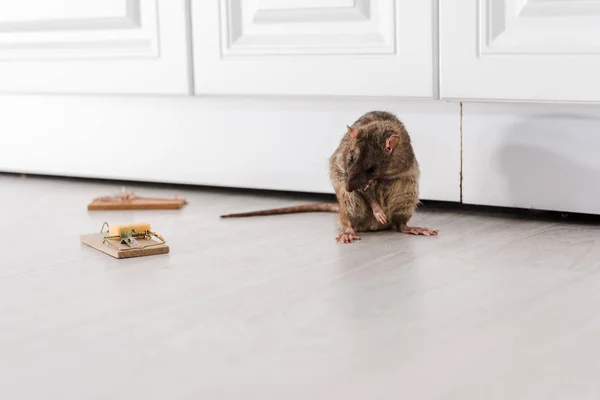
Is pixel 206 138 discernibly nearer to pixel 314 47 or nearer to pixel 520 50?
pixel 314 47

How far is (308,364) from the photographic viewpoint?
3.53 ft

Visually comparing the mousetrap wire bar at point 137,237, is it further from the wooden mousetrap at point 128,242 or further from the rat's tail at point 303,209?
the rat's tail at point 303,209

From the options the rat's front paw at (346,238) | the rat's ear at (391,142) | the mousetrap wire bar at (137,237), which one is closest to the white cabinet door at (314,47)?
the rat's ear at (391,142)

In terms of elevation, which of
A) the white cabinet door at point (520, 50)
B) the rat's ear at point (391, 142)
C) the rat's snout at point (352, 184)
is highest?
the white cabinet door at point (520, 50)

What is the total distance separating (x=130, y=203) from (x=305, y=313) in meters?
0.96

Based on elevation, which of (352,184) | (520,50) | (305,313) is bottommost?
(305,313)

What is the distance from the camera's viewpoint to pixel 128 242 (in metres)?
1.69

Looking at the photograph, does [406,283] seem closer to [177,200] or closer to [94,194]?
[177,200]

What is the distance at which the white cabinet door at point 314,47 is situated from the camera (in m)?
1.92

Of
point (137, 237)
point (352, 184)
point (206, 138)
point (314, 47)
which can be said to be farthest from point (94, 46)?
point (352, 184)

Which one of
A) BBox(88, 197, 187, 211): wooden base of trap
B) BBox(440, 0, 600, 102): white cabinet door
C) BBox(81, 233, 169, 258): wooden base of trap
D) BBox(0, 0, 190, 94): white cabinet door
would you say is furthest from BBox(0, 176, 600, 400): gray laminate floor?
BBox(0, 0, 190, 94): white cabinet door

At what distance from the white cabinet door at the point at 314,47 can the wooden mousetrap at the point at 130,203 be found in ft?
0.93

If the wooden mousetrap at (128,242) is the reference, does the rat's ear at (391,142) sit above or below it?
above

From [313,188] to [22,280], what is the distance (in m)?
0.82
